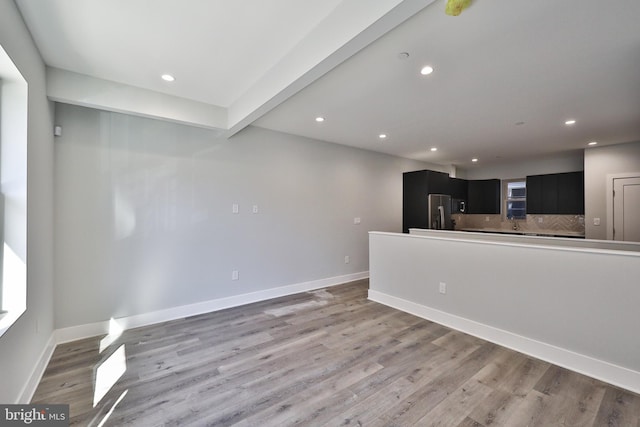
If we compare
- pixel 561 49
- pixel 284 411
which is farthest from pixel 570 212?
pixel 284 411

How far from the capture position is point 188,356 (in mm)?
2576

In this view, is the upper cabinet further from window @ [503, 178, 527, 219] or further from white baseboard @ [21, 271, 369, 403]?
white baseboard @ [21, 271, 369, 403]

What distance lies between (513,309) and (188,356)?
321 centimetres

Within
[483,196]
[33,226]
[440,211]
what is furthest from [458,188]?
→ [33,226]

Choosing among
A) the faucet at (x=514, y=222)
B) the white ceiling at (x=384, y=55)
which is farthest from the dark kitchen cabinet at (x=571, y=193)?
the white ceiling at (x=384, y=55)

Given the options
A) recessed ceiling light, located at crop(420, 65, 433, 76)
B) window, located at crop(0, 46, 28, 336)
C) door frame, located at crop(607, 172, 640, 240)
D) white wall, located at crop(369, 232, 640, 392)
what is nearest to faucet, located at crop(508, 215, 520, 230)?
door frame, located at crop(607, 172, 640, 240)

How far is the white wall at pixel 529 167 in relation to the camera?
5.95 meters

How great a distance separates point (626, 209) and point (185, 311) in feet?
23.9

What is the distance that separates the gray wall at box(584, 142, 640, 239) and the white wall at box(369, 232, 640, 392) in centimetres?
388

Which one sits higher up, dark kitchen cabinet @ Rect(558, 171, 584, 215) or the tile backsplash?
dark kitchen cabinet @ Rect(558, 171, 584, 215)

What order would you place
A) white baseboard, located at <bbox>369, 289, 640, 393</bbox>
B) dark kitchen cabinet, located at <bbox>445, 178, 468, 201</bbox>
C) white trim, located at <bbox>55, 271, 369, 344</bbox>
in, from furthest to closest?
1. dark kitchen cabinet, located at <bbox>445, 178, 468, 201</bbox>
2. white trim, located at <bbox>55, 271, 369, 344</bbox>
3. white baseboard, located at <bbox>369, 289, 640, 393</bbox>

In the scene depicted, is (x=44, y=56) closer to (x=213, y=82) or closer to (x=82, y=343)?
(x=213, y=82)

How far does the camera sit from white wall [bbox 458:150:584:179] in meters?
5.95

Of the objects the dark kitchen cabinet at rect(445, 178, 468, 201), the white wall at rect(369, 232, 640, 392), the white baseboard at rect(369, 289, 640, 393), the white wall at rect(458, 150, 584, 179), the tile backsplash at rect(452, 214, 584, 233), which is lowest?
the white baseboard at rect(369, 289, 640, 393)
